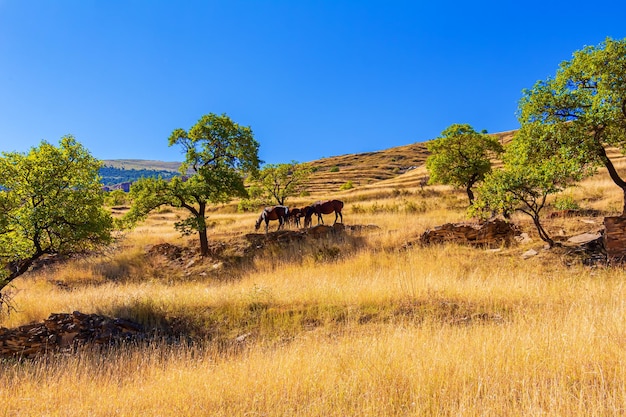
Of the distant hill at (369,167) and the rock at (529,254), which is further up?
the distant hill at (369,167)

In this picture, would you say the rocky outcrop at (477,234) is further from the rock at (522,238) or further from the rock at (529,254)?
the rock at (529,254)

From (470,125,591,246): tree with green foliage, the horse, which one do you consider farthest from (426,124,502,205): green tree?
(470,125,591,246): tree with green foliage

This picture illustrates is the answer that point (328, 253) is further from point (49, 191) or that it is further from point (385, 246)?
point (49, 191)

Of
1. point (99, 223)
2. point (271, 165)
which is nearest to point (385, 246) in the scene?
point (99, 223)

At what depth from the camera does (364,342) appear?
6508 millimetres

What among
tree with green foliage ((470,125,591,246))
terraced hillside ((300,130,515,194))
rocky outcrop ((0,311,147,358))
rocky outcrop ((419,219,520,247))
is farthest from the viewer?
terraced hillside ((300,130,515,194))

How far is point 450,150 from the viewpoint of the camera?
29250 mm

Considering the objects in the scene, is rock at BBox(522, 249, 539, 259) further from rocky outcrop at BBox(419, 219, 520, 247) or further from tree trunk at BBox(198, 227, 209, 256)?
tree trunk at BBox(198, 227, 209, 256)

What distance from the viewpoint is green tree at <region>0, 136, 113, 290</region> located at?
38.3 feet

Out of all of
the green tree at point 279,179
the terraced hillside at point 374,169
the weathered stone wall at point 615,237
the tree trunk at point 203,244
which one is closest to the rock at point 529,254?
the weathered stone wall at point 615,237

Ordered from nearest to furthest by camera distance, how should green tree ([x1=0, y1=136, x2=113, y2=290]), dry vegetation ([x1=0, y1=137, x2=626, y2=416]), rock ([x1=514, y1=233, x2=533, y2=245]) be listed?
dry vegetation ([x1=0, y1=137, x2=626, y2=416])
green tree ([x1=0, y1=136, x2=113, y2=290])
rock ([x1=514, y1=233, x2=533, y2=245])

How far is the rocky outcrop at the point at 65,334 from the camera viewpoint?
30.9ft

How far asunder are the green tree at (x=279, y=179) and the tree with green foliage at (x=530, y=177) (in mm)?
23039

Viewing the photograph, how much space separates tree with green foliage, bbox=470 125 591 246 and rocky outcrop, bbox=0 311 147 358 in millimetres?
13849
